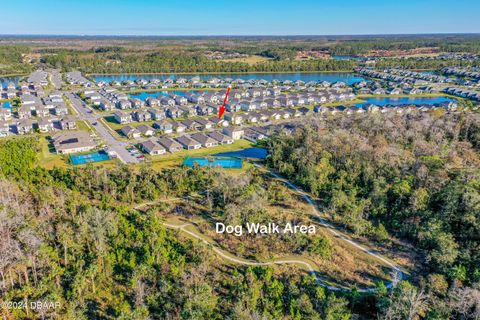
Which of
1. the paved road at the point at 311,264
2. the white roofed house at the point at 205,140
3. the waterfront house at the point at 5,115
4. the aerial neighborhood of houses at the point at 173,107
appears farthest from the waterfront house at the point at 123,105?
the paved road at the point at 311,264

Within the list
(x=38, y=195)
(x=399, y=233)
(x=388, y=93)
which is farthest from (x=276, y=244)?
(x=388, y=93)

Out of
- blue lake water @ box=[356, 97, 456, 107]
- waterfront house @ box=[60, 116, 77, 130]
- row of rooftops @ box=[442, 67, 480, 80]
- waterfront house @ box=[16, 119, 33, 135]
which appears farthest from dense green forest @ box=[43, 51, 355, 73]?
waterfront house @ box=[16, 119, 33, 135]

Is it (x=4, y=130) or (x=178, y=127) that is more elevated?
(x=178, y=127)

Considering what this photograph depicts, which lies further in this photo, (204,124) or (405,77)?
(405,77)

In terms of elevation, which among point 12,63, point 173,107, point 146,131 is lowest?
point 146,131

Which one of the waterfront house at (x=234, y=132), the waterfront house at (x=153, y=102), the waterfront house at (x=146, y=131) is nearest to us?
the waterfront house at (x=234, y=132)

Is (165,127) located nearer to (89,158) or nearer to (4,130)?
(89,158)

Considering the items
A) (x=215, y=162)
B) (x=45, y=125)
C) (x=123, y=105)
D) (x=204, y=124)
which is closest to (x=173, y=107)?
(x=123, y=105)

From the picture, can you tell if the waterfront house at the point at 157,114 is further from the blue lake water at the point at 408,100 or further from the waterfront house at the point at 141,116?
the blue lake water at the point at 408,100
